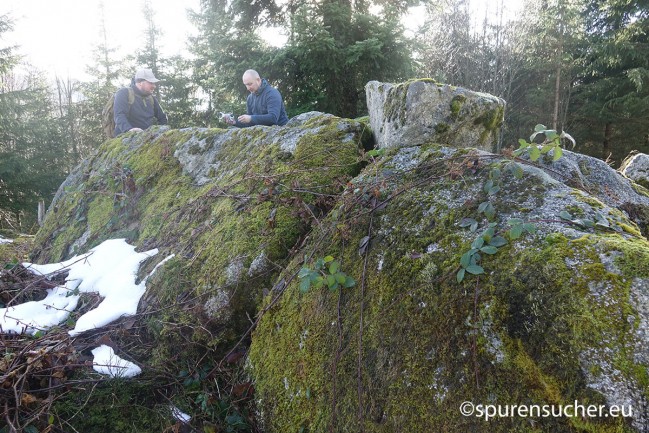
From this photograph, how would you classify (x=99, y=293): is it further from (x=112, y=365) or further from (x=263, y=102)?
(x=263, y=102)

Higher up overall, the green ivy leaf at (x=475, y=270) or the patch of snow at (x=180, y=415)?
the green ivy leaf at (x=475, y=270)

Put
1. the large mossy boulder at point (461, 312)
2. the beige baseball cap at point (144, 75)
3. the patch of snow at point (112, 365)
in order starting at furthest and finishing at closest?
the beige baseball cap at point (144, 75), the patch of snow at point (112, 365), the large mossy boulder at point (461, 312)

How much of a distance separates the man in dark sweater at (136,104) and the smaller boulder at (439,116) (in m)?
5.25

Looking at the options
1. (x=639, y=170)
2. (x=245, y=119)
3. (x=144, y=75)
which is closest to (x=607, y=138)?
(x=639, y=170)

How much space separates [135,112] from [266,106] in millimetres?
2627

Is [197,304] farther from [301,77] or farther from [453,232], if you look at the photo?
[301,77]

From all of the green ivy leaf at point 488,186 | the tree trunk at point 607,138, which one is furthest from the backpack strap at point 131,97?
the tree trunk at point 607,138

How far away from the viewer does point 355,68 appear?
393 inches

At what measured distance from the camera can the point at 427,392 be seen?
1.52 metres

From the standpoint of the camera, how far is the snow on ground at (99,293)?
2734mm

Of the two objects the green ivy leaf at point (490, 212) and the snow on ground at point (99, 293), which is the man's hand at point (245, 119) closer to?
the snow on ground at point (99, 293)

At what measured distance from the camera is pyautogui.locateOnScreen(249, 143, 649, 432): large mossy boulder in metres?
1.26

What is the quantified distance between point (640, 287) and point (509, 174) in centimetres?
88

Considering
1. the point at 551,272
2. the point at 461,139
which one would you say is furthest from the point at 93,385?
the point at 461,139
